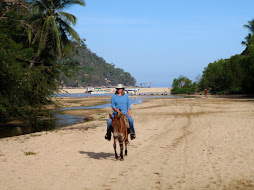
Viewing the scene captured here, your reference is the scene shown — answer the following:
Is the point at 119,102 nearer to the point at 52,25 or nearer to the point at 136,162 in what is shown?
the point at 136,162

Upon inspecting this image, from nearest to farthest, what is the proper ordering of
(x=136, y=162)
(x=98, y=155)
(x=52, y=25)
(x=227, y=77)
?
(x=136, y=162) < (x=98, y=155) < (x=52, y=25) < (x=227, y=77)

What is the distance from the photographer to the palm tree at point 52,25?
2715 cm

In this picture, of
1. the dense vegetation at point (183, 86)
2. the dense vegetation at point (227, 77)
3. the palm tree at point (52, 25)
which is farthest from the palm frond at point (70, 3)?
the dense vegetation at point (183, 86)

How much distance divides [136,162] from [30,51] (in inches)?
871

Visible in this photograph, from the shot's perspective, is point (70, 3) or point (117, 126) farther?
point (70, 3)

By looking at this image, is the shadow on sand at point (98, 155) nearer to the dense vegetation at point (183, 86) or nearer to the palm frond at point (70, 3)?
the palm frond at point (70, 3)

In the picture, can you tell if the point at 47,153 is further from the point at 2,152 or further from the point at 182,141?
the point at 182,141

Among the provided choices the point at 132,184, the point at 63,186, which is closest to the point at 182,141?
the point at 132,184

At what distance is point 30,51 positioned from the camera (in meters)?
27.4

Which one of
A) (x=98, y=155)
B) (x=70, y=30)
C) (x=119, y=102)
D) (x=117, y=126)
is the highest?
(x=70, y=30)

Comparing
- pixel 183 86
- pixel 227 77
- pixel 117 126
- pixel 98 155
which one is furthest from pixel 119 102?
pixel 183 86

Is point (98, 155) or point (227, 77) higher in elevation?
point (227, 77)

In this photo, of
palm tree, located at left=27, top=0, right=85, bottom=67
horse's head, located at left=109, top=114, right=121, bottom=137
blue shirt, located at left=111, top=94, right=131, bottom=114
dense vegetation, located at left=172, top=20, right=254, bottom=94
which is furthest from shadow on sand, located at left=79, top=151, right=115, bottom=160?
dense vegetation, located at left=172, top=20, right=254, bottom=94

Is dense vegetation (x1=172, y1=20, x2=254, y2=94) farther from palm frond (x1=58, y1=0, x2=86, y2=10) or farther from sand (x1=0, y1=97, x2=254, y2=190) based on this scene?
sand (x1=0, y1=97, x2=254, y2=190)
